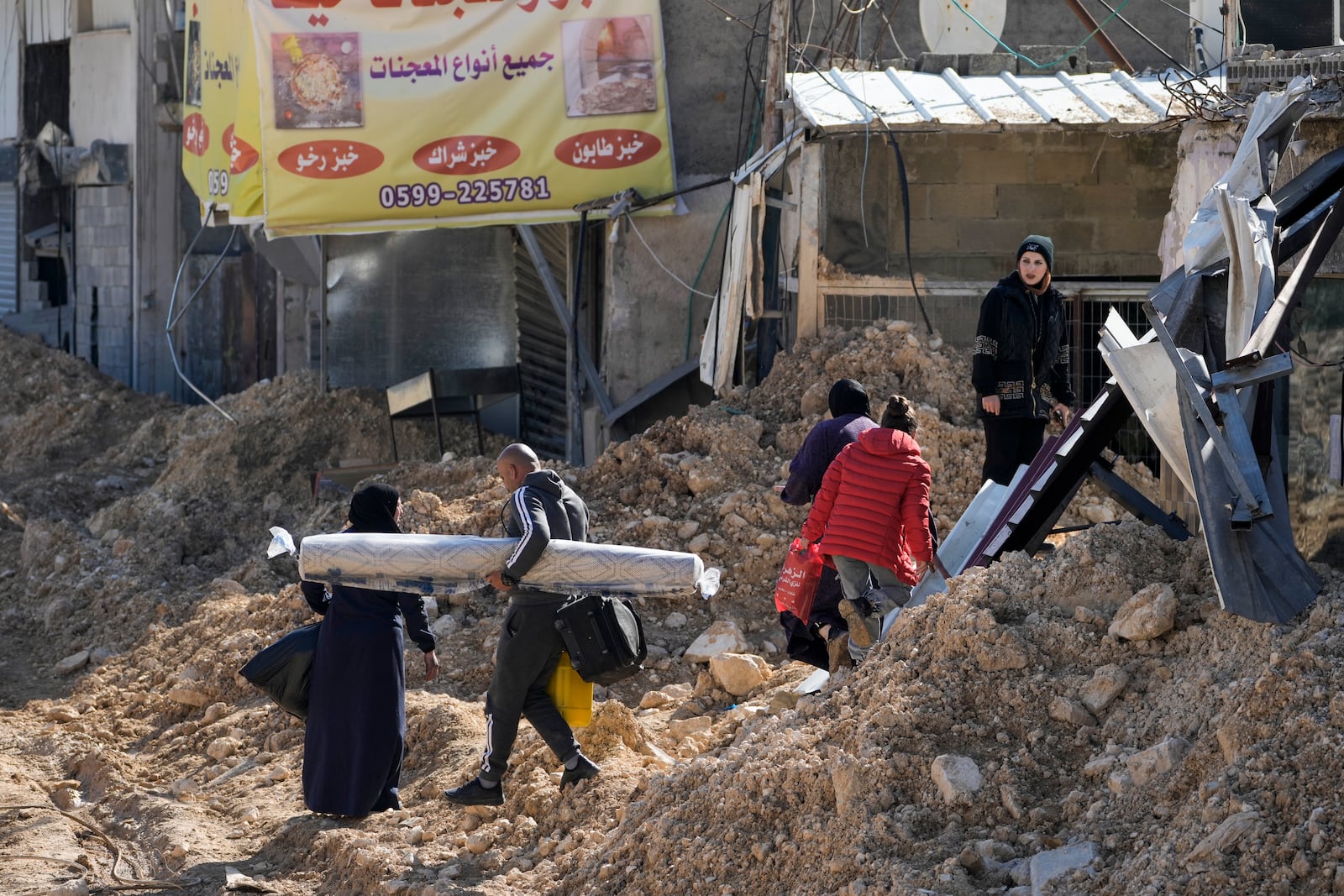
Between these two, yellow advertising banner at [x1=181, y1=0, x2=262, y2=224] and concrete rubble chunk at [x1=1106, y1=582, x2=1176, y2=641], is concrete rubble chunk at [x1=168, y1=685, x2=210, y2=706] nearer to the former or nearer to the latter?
concrete rubble chunk at [x1=1106, y1=582, x2=1176, y2=641]

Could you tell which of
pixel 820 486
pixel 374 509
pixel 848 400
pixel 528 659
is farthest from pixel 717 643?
pixel 374 509

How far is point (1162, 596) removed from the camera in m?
5.02

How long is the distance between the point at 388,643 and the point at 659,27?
7.23 metres

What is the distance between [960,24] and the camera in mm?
12180

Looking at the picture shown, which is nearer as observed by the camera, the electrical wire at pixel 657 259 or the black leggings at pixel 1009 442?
the black leggings at pixel 1009 442

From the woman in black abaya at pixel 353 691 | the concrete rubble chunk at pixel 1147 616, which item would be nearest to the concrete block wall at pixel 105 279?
the woman in black abaya at pixel 353 691

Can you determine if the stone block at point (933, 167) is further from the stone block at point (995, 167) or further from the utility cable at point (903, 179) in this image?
the utility cable at point (903, 179)

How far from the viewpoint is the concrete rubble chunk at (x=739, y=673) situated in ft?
24.2

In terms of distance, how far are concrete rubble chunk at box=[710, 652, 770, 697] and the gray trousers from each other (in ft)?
4.50

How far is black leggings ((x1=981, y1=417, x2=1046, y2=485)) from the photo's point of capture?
754 cm

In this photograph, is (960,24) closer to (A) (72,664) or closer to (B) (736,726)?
(B) (736,726)

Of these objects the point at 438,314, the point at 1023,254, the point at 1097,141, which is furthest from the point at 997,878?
the point at 438,314

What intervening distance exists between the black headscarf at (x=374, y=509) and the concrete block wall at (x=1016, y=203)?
17.1ft

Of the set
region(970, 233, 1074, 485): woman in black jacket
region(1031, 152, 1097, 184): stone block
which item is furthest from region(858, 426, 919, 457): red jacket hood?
region(1031, 152, 1097, 184): stone block
